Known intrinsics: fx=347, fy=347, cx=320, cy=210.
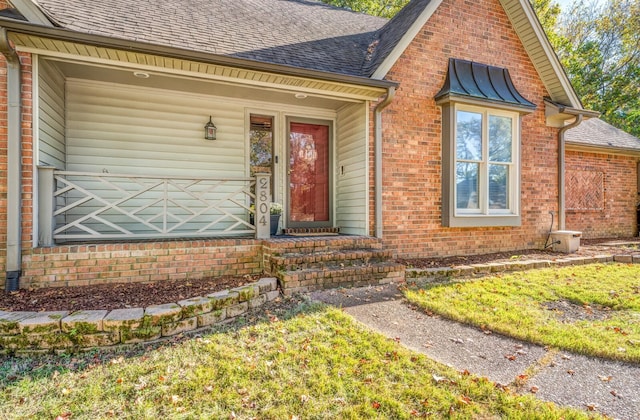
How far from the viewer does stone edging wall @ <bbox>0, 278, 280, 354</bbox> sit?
2.82m

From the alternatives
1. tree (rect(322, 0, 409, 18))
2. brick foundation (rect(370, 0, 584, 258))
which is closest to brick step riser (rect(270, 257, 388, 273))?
brick foundation (rect(370, 0, 584, 258))

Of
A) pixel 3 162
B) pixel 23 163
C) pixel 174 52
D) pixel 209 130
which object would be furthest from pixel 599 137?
pixel 3 162

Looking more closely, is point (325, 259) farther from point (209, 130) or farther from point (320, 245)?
point (209, 130)

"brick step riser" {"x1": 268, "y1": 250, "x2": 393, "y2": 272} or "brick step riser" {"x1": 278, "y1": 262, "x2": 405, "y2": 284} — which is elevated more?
"brick step riser" {"x1": 268, "y1": 250, "x2": 393, "y2": 272}

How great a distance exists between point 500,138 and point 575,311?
3.74 metres

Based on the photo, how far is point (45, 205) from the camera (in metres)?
4.13

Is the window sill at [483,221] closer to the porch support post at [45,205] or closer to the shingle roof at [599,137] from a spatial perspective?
the shingle roof at [599,137]

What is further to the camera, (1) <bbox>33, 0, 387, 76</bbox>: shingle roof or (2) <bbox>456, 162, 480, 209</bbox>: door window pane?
(2) <bbox>456, 162, 480, 209</bbox>: door window pane

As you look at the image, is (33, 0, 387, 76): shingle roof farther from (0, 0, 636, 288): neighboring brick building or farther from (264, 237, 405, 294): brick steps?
(264, 237, 405, 294): brick steps

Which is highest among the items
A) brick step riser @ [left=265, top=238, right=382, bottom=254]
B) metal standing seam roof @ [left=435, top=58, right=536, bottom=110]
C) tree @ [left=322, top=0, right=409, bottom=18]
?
tree @ [left=322, top=0, right=409, bottom=18]

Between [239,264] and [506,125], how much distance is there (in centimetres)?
565

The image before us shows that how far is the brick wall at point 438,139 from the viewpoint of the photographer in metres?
6.02

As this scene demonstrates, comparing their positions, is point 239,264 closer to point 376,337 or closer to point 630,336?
point 376,337

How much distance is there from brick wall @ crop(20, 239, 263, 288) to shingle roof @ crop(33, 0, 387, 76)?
2.59 metres
